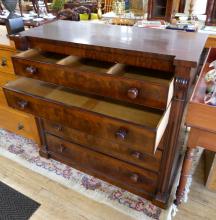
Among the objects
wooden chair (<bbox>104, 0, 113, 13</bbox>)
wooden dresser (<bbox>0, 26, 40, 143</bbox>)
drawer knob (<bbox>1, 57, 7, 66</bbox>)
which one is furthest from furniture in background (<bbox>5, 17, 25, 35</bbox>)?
wooden chair (<bbox>104, 0, 113, 13</bbox>)

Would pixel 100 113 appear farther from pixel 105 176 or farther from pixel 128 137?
pixel 105 176

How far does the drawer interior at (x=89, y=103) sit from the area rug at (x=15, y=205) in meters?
0.68

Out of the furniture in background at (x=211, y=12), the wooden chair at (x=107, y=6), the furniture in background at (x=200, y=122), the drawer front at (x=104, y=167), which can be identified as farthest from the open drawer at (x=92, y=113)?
the wooden chair at (x=107, y=6)

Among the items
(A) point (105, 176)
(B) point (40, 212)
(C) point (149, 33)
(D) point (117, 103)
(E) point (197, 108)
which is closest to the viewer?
(E) point (197, 108)

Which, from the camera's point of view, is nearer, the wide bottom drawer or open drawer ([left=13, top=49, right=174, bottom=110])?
open drawer ([left=13, top=49, right=174, bottom=110])

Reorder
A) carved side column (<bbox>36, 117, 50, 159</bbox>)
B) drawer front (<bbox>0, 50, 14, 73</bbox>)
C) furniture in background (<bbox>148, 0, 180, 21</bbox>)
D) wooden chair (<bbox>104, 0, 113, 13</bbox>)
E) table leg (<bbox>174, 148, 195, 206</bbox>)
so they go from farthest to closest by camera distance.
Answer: wooden chair (<bbox>104, 0, 113, 13</bbox>) < furniture in background (<bbox>148, 0, 180, 21</bbox>) < carved side column (<bbox>36, 117, 50, 159</bbox>) < drawer front (<bbox>0, 50, 14, 73</bbox>) < table leg (<bbox>174, 148, 195, 206</bbox>)

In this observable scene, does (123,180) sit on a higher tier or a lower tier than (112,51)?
lower

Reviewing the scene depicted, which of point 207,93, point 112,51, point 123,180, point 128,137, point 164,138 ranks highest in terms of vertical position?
point 112,51

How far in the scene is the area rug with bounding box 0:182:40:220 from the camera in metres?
1.25

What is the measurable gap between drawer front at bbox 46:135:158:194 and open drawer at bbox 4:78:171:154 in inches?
14.8

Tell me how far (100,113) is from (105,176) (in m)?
0.62

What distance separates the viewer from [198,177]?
1.46 metres

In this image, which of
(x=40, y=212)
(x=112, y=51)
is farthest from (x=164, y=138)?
(x=40, y=212)

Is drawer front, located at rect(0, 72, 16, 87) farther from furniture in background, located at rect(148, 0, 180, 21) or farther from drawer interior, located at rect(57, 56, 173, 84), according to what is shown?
furniture in background, located at rect(148, 0, 180, 21)
